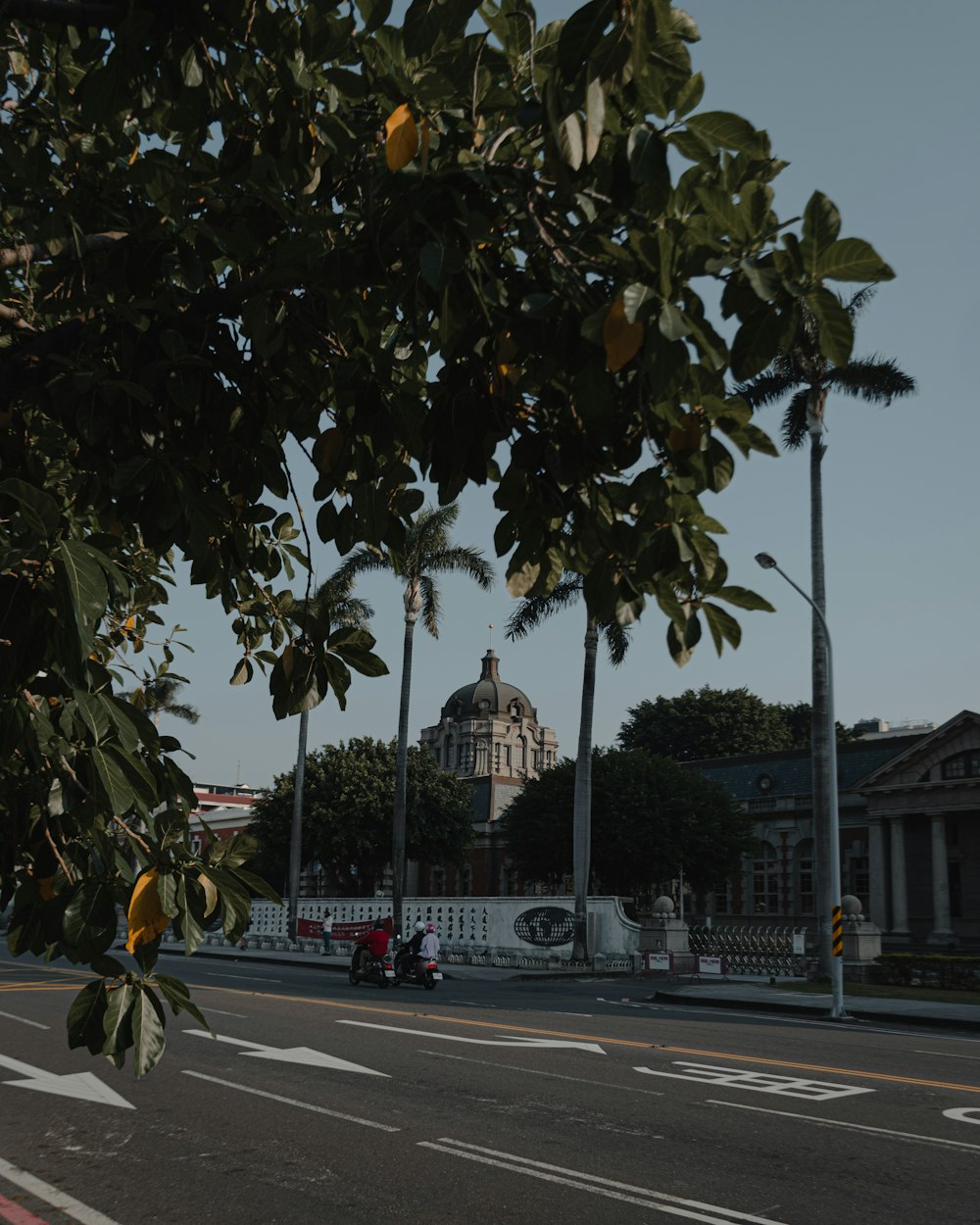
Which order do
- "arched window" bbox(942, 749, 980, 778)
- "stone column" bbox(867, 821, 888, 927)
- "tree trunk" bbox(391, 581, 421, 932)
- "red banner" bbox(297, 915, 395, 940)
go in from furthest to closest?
"stone column" bbox(867, 821, 888, 927)
"arched window" bbox(942, 749, 980, 778)
"red banner" bbox(297, 915, 395, 940)
"tree trunk" bbox(391, 581, 421, 932)

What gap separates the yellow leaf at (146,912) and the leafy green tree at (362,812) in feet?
193

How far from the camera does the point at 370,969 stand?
27.9m

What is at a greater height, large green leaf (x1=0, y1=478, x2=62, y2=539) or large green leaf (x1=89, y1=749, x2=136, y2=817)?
large green leaf (x1=0, y1=478, x2=62, y2=539)

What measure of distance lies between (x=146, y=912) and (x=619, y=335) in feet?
7.04

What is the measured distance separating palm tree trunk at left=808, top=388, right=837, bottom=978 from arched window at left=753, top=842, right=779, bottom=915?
31991mm

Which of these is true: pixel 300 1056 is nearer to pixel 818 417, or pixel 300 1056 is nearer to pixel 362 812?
pixel 818 417

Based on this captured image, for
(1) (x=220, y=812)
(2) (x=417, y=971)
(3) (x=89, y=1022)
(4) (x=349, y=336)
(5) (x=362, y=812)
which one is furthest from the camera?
(1) (x=220, y=812)

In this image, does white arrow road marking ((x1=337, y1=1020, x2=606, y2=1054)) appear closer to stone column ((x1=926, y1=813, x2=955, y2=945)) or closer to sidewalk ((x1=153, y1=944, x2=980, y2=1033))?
sidewalk ((x1=153, y1=944, x2=980, y2=1033))

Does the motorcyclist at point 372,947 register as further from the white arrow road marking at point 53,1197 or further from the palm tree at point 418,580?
the white arrow road marking at point 53,1197

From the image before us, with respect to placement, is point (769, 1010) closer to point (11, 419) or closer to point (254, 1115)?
point (254, 1115)

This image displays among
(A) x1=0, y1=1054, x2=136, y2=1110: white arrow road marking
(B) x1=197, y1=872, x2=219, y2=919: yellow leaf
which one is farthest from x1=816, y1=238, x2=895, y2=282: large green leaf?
(A) x1=0, y1=1054, x2=136, y2=1110: white arrow road marking

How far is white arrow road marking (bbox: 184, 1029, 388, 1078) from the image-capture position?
13.3m

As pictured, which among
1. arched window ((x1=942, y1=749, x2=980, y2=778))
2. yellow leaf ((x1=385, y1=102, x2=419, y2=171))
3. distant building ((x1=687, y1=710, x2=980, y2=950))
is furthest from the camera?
distant building ((x1=687, y1=710, x2=980, y2=950))

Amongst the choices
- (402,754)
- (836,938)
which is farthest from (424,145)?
(402,754)
